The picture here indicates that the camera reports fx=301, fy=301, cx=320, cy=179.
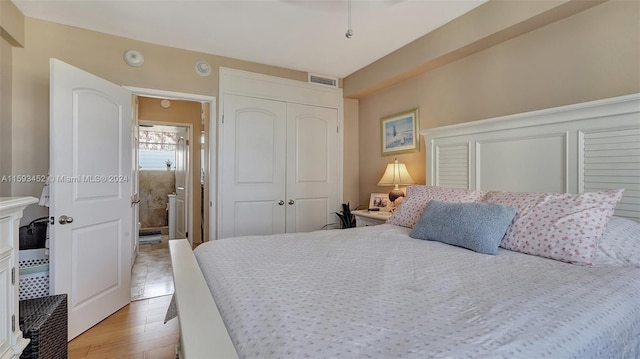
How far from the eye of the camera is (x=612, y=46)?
71.4 inches

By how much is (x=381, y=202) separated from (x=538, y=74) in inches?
72.8

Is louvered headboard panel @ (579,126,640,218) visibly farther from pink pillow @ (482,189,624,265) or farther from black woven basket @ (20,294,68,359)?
black woven basket @ (20,294,68,359)

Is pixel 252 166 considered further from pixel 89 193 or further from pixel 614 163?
pixel 614 163

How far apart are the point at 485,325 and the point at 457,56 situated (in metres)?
2.49

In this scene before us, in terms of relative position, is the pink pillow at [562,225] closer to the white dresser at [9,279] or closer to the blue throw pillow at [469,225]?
the blue throw pillow at [469,225]

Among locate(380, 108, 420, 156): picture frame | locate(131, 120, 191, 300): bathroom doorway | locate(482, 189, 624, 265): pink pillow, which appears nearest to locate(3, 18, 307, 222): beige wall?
locate(131, 120, 191, 300): bathroom doorway

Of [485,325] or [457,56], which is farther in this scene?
[457,56]

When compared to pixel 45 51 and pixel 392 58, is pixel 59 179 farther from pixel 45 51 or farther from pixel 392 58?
pixel 392 58

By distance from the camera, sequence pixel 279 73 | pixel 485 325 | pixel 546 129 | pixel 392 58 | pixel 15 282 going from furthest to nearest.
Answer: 1. pixel 279 73
2. pixel 392 58
3. pixel 546 129
4. pixel 15 282
5. pixel 485 325

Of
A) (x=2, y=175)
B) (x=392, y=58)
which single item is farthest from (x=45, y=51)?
(x=392, y=58)

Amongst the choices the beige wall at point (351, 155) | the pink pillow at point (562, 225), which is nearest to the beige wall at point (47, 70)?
the beige wall at point (351, 155)

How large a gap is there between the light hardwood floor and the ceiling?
234 centimetres

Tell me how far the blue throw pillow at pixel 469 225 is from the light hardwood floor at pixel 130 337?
5.61ft

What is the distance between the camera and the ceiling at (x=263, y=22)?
225cm
